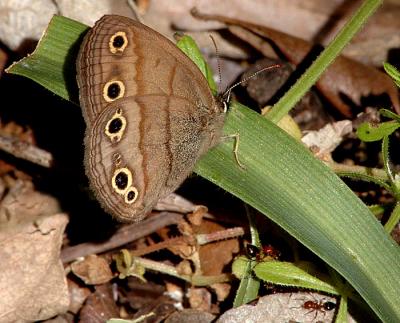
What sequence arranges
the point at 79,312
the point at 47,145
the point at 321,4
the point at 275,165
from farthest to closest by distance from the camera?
the point at 321,4, the point at 47,145, the point at 79,312, the point at 275,165

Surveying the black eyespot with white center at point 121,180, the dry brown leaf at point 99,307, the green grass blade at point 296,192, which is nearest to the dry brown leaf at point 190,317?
the dry brown leaf at point 99,307

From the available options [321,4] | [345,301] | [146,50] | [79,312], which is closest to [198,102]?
[146,50]

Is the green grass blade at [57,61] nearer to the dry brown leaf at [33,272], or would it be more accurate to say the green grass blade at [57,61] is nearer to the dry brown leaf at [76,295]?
the dry brown leaf at [33,272]

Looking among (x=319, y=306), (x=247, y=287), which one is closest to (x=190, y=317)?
(x=247, y=287)

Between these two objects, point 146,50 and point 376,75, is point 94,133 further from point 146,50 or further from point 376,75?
point 376,75

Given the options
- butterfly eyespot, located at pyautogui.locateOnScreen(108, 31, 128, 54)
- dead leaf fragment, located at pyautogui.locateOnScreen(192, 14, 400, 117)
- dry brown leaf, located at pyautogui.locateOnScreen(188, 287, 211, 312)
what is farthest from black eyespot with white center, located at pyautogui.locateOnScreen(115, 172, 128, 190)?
dead leaf fragment, located at pyautogui.locateOnScreen(192, 14, 400, 117)

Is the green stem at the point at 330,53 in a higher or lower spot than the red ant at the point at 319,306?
higher

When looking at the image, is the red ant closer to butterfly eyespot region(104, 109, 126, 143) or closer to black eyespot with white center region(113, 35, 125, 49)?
butterfly eyespot region(104, 109, 126, 143)
